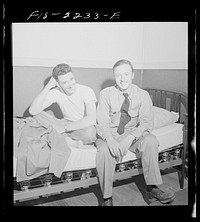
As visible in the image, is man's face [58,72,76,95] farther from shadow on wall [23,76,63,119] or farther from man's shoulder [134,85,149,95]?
man's shoulder [134,85,149,95]

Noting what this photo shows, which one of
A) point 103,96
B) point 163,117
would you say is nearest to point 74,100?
point 103,96

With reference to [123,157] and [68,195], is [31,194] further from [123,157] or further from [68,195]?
[123,157]

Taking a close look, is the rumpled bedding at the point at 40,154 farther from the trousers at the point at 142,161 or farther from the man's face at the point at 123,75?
the man's face at the point at 123,75

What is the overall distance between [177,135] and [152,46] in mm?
563

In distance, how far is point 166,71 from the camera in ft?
5.36

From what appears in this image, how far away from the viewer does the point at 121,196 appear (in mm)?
1582

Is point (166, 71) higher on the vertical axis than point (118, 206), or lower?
higher

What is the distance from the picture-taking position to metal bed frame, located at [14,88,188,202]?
4.79 feet

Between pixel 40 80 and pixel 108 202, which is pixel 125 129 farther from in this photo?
pixel 40 80

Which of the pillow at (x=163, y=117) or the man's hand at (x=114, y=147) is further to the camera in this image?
the pillow at (x=163, y=117)

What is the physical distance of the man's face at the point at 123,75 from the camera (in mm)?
1571

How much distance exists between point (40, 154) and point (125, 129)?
1.68 ft

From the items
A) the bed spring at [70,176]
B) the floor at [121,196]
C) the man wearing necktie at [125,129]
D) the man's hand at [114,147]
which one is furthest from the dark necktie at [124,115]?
the floor at [121,196]
